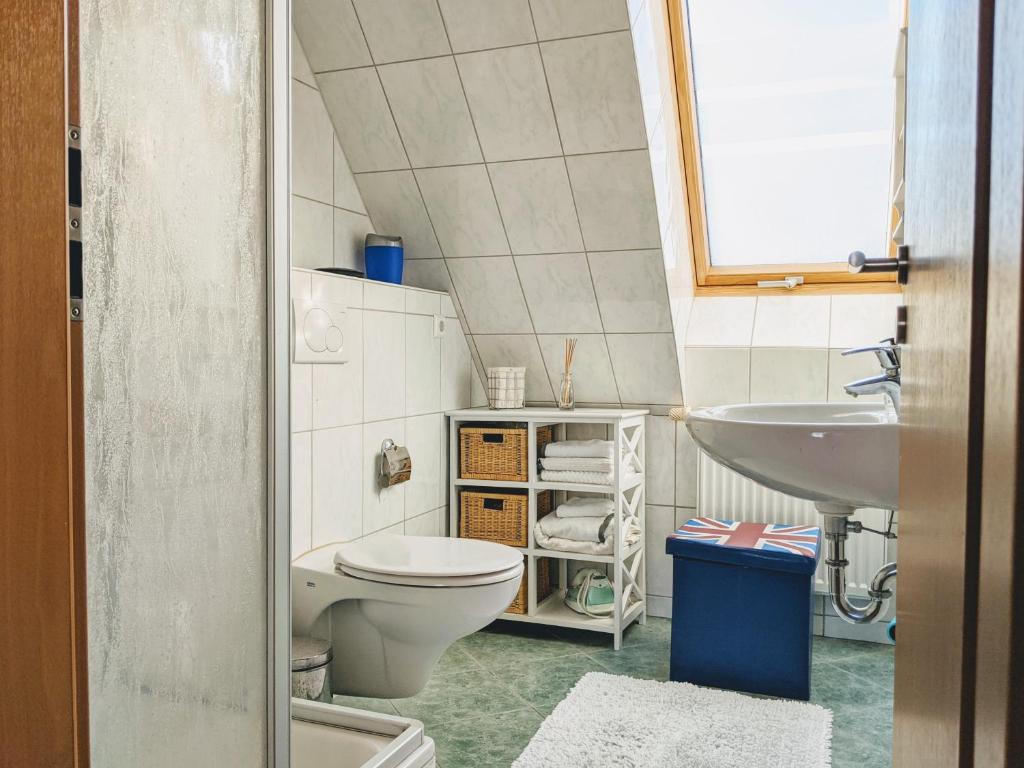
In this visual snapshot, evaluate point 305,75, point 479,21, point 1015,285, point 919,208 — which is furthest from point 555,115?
point 1015,285

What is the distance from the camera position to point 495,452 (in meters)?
3.13

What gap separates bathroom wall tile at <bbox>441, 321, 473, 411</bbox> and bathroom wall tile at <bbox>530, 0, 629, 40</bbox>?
47.0 inches

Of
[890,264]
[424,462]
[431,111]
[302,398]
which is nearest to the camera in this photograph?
[890,264]

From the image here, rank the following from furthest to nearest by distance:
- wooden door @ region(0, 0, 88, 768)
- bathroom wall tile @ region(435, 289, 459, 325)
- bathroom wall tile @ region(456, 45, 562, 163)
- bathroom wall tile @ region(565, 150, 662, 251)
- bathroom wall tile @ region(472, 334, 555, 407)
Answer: bathroom wall tile @ region(472, 334, 555, 407)
bathroom wall tile @ region(435, 289, 459, 325)
bathroom wall tile @ region(565, 150, 662, 251)
bathroom wall tile @ region(456, 45, 562, 163)
wooden door @ region(0, 0, 88, 768)

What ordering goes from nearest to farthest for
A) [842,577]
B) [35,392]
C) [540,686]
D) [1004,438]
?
[1004,438], [35,392], [842,577], [540,686]

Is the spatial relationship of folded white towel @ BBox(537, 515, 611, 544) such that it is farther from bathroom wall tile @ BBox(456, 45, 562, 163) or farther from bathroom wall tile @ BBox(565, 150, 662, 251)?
bathroom wall tile @ BBox(456, 45, 562, 163)

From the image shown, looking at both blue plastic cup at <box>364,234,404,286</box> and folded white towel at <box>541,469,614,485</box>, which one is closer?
blue plastic cup at <box>364,234,404,286</box>

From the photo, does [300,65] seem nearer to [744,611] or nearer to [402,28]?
[402,28]

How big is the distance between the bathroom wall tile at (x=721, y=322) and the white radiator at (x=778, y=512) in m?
0.43

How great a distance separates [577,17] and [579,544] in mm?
1691

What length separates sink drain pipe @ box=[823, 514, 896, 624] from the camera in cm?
159

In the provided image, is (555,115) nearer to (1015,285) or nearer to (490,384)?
(490,384)

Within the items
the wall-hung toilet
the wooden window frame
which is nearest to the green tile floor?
the wall-hung toilet

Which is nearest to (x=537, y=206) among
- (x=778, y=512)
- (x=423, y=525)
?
(x=423, y=525)
